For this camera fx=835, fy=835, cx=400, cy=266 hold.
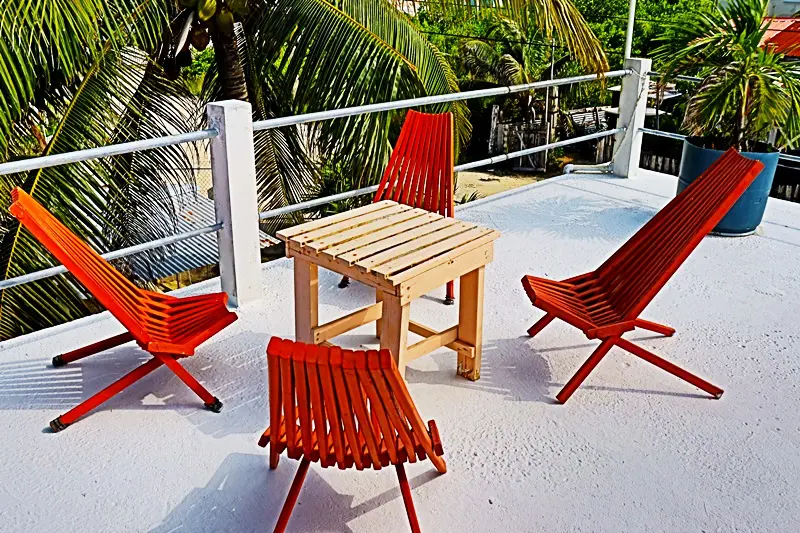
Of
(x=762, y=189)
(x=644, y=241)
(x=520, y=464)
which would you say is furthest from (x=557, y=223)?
(x=520, y=464)

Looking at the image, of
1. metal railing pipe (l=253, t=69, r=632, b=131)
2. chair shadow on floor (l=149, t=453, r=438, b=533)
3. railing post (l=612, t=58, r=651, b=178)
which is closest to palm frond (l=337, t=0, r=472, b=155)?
metal railing pipe (l=253, t=69, r=632, b=131)

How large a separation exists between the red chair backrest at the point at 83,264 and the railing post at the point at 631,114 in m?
4.63

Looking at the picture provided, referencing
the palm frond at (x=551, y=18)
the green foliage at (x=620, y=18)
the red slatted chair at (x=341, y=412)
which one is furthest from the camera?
the green foliage at (x=620, y=18)

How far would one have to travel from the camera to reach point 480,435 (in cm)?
346

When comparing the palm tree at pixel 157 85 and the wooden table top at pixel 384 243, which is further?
the palm tree at pixel 157 85

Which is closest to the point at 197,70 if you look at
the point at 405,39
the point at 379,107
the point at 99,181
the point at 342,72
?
the point at 405,39

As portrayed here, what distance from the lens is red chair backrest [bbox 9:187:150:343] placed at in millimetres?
3250

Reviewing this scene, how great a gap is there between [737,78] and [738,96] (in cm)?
12

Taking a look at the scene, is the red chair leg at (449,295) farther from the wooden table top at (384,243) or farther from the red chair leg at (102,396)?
the red chair leg at (102,396)

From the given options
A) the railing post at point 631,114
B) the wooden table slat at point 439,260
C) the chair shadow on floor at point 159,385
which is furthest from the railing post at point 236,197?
the railing post at point 631,114

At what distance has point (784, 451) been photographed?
134 inches

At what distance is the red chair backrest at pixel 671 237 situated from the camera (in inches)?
144

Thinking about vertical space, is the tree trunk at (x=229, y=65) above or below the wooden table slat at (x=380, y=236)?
above

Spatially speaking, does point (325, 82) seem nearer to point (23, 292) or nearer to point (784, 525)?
point (23, 292)
